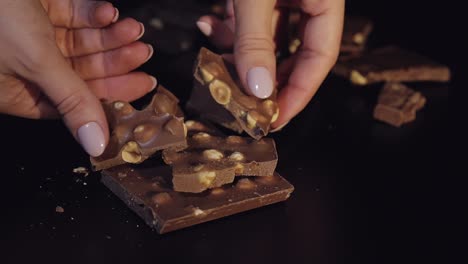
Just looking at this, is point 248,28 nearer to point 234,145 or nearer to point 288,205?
point 234,145

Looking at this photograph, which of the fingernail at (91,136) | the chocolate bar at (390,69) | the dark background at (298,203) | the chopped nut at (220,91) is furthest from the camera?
the chocolate bar at (390,69)

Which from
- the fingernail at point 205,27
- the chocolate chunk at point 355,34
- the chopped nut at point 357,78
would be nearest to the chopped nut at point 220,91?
the fingernail at point 205,27

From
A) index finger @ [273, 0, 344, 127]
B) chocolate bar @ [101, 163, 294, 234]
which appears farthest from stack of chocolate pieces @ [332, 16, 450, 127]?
chocolate bar @ [101, 163, 294, 234]

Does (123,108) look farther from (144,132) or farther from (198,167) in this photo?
(198,167)

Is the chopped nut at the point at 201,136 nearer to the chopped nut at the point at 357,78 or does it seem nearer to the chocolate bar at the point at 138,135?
the chocolate bar at the point at 138,135

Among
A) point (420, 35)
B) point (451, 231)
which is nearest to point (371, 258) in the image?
point (451, 231)

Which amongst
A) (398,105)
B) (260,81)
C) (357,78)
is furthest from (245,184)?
(357,78)
